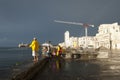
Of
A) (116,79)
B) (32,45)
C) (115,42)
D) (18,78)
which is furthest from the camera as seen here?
(115,42)

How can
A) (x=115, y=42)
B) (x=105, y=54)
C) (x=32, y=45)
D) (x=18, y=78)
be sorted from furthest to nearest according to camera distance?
(x=115, y=42) → (x=105, y=54) → (x=32, y=45) → (x=18, y=78)

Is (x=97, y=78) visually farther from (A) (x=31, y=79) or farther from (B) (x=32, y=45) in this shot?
(B) (x=32, y=45)

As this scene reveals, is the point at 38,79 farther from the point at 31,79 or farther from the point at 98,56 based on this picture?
the point at 98,56

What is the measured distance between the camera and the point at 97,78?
64.8 feet

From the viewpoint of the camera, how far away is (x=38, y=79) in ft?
66.3

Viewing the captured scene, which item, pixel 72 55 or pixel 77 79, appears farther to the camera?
pixel 72 55

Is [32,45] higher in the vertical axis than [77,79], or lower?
higher

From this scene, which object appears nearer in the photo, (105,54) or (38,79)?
(38,79)

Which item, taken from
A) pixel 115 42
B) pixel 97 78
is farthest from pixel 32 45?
pixel 115 42

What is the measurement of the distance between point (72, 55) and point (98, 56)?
489 centimetres

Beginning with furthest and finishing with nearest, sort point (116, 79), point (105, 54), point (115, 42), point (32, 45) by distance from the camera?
point (115, 42) < point (105, 54) < point (32, 45) < point (116, 79)

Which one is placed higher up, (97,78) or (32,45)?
(32,45)

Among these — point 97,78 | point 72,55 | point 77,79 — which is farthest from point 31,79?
point 72,55

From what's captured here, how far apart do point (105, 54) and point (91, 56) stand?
137 inches
